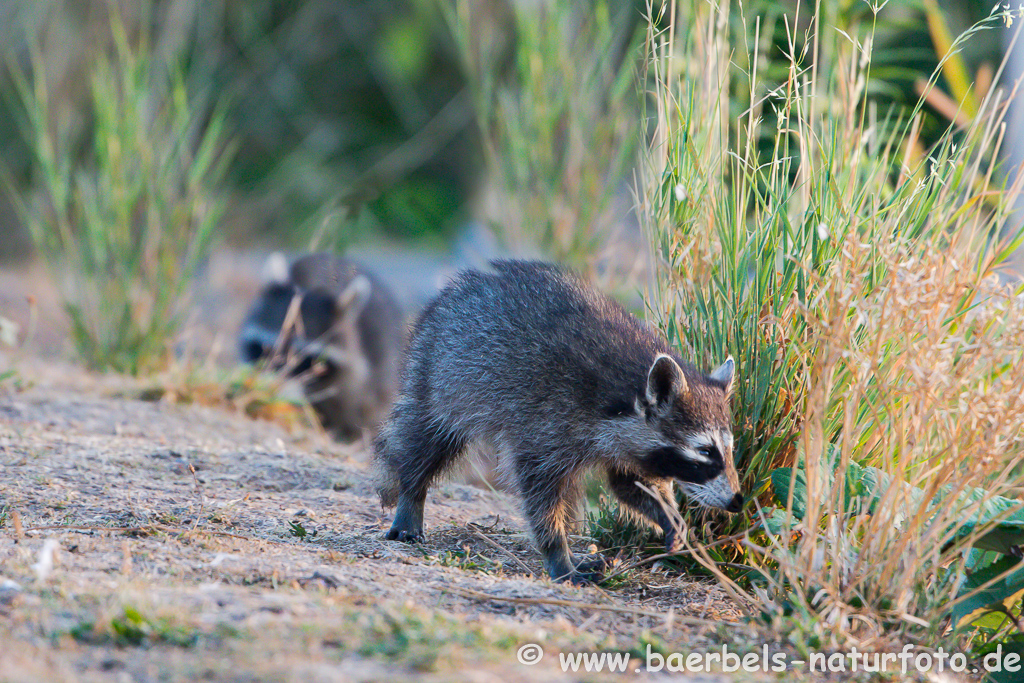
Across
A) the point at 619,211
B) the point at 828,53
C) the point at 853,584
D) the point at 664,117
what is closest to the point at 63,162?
the point at 619,211

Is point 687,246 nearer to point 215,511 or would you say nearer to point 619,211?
point 215,511

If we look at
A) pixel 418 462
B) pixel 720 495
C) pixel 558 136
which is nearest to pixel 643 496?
pixel 720 495

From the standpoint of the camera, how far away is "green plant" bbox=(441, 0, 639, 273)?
627cm

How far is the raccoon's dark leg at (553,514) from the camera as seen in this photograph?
3.49 m

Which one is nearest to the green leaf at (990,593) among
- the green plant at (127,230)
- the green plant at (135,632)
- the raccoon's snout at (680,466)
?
the raccoon's snout at (680,466)

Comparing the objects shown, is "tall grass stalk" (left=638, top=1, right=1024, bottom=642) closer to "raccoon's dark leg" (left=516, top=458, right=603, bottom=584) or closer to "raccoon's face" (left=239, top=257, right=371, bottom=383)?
"raccoon's dark leg" (left=516, top=458, right=603, bottom=584)

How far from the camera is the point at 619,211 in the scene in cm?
682

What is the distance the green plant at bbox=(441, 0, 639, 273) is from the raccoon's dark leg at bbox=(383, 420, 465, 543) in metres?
2.72

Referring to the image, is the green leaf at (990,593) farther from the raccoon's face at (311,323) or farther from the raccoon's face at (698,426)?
the raccoon's face at (311,323)

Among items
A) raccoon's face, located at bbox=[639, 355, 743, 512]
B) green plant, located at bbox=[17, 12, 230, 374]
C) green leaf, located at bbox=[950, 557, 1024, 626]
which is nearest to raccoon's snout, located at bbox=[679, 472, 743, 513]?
raccoon's face, located at bbox=[639, 355, 743, 512]

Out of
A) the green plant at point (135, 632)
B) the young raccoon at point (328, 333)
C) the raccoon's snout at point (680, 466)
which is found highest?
the young raccoon at point (328, 333)

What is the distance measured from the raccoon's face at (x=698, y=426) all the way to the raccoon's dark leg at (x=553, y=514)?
1.48 feet

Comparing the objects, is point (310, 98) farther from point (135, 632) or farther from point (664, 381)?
point (135, 632)

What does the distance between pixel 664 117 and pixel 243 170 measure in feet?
37.3
